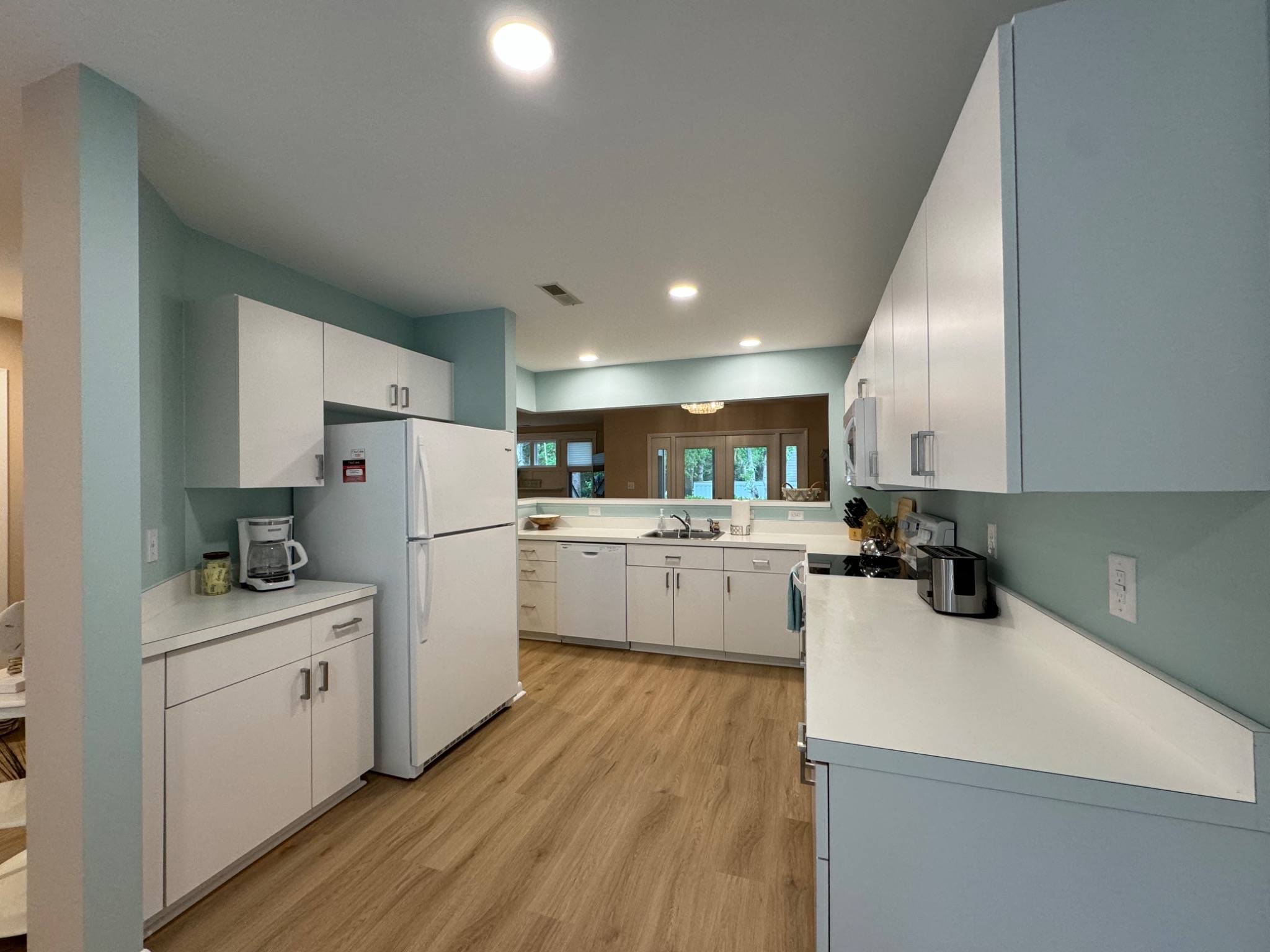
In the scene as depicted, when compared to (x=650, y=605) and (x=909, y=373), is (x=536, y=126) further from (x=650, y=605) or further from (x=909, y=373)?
(x=650, y=605)

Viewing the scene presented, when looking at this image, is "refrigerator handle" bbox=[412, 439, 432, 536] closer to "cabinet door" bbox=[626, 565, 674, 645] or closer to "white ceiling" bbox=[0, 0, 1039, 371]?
"white ceiling" bbox=[0, 0, 1039, 371]

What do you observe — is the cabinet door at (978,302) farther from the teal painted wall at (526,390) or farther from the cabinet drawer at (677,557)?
the teal painted wall at (526,390)

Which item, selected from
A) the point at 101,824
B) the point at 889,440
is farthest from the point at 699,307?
the point at 101,824

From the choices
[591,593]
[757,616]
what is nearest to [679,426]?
[591,593]

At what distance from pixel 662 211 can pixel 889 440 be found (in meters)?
1.18

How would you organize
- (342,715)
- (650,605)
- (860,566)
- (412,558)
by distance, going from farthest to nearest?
(650,605) < (860,566) < (412,558) < (342,715)

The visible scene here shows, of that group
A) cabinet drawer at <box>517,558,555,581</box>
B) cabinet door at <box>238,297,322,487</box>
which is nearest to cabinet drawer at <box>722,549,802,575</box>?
cabinet drawer at <box>517,558,555,581</box>

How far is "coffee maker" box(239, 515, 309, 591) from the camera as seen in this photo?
2201mm

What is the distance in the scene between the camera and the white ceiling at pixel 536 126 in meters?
1.20

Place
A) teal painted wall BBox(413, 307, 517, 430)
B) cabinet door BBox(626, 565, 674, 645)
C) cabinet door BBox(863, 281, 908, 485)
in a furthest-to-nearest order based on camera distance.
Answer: cabinet door BBox(626, 565, 674, 645)
teal painted wall BBox(413, 307, 517, 430)
cabinet door BBox(863, 281, 908, 485)

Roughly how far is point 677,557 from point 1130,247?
3.33 m

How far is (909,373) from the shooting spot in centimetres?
143

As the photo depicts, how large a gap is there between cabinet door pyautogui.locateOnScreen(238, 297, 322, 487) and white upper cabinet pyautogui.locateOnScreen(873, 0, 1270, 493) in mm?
2392

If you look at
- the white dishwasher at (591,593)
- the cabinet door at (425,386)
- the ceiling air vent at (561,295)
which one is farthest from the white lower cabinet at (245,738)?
the white dishwasher at (591,593)
